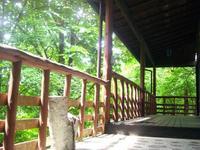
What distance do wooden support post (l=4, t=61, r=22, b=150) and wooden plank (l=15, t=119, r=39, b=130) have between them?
7.1 inches

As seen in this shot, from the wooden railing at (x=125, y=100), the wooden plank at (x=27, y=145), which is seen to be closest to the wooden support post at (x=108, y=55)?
the wooden railing at (x=125, y=100)

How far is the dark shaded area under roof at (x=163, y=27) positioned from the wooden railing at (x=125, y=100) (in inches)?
69.1

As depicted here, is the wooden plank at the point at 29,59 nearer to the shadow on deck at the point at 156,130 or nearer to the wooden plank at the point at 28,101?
the wooden plank at the point at 28,101

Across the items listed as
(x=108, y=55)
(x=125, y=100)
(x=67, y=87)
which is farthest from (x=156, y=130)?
(x=67, y=87)

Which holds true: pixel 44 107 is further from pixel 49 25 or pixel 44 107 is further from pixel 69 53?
pixel 69 53

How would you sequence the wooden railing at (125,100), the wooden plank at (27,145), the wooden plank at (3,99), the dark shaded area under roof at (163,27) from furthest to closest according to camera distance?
the dark shaded area under roof at (163,27) → the wooden railing at (125,100) → the wooden plank at (27,145) → the wooden plank at (3,99)

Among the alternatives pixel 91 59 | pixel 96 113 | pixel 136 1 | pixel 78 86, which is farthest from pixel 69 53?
Answer: pixel 96 113

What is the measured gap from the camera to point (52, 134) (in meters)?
3.05

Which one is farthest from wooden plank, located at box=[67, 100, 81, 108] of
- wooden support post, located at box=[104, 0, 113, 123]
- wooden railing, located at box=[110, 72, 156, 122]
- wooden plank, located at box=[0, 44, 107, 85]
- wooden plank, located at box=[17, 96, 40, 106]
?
wooden railing, located at box=[110, 72, 156, 122]

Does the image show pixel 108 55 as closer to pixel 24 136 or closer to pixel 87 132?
pixel 87 132

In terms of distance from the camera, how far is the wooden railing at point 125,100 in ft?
23.2

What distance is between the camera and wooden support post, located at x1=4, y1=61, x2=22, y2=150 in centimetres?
256

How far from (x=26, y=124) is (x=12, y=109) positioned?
1.20 feet

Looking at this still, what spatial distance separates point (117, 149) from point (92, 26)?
12.0 meters
